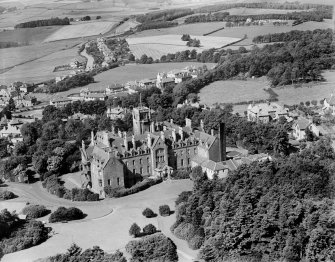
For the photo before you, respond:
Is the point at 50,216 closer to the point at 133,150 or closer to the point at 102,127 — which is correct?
the point at 133,150

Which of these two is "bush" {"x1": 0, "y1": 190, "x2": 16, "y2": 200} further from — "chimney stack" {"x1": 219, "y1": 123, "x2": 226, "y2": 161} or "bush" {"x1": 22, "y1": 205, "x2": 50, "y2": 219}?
"chimney stack" {"x1": 219, "y1": 123, "x2": 226, "y2": 161}

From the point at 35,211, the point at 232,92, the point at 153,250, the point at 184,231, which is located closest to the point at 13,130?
the point at 35,211

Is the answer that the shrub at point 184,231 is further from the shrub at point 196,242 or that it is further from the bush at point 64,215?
the bush at point 64,215

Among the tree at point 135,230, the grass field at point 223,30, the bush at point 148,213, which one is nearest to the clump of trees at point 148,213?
the bush at point 148,213

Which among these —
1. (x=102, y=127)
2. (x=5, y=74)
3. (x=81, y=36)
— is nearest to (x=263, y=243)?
(x=102, y=127)

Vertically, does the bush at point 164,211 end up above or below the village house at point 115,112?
above
